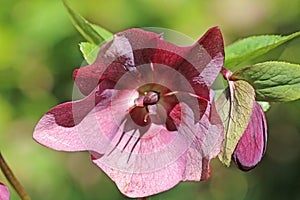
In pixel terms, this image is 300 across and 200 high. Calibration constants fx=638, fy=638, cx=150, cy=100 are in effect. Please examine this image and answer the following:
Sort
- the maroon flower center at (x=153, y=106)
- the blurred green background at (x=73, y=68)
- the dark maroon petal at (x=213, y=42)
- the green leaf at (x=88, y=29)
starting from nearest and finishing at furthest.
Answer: the dark maroon petal at (x=213, y=42), the maroon flower center at (x=153, y=106), the green leaf at (x=88, y=29), the blurred green background at (x=73, y=68)

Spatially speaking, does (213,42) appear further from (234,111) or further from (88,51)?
(88,51)

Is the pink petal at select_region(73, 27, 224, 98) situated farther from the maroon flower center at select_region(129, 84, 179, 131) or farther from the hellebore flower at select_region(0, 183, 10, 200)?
the hellebore flower at select_region(0, 183, 10, 200)

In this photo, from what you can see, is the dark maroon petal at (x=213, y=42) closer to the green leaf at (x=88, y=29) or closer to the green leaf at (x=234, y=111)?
the green leaf at (x=234, y=111)

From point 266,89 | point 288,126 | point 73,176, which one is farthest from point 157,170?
point 288,126

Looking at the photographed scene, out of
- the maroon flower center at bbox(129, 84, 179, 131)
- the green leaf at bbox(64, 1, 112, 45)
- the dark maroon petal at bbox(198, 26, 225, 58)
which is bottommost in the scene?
the maroon flower center at bbox(129, 84, 179, 131)

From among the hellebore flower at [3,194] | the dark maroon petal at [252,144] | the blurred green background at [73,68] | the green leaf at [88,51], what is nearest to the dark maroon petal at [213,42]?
the dark maroon petal at [252,144]

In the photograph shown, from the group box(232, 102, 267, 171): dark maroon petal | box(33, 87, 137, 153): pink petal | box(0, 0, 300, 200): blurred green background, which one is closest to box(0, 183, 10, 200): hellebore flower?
box(33, 87, 137, 153): pink petal
